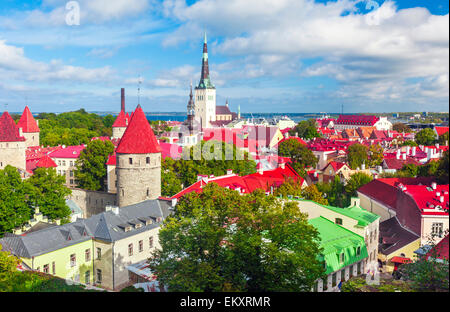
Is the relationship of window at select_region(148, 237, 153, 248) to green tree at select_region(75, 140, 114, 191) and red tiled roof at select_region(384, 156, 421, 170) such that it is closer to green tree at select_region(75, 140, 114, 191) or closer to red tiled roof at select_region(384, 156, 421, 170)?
green tree at select_region(75, 140, 114, 191)

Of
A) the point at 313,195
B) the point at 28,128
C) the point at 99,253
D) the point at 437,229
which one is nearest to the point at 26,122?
the point at 28,128

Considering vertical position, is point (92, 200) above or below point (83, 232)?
below

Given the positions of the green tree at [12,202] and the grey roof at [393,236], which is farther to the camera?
the green tree at [12,202]

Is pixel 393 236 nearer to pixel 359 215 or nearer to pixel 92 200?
pixel 359 215

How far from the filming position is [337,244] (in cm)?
1942

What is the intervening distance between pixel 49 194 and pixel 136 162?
269 inches

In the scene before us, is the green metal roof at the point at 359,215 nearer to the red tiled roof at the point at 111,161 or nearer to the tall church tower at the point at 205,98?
the red tiled roof at the point at 111,161

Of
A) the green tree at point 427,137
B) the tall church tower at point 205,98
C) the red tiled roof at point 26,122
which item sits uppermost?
the tall church tower at point 205,98

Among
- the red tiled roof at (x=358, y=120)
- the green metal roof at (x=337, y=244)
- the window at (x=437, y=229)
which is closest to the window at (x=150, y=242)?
the green metal roof at (x=337, y=244)

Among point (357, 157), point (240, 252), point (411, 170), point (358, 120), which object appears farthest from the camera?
point (358, 120)

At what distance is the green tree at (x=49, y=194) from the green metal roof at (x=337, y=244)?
18.9 metres

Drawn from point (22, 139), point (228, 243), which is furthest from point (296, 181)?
point (22, 139)

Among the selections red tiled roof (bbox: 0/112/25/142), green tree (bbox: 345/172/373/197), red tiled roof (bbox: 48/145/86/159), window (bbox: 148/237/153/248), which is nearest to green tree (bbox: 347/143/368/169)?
green tree (bbox: 345/172/373/197)

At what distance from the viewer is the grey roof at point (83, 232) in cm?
2100
